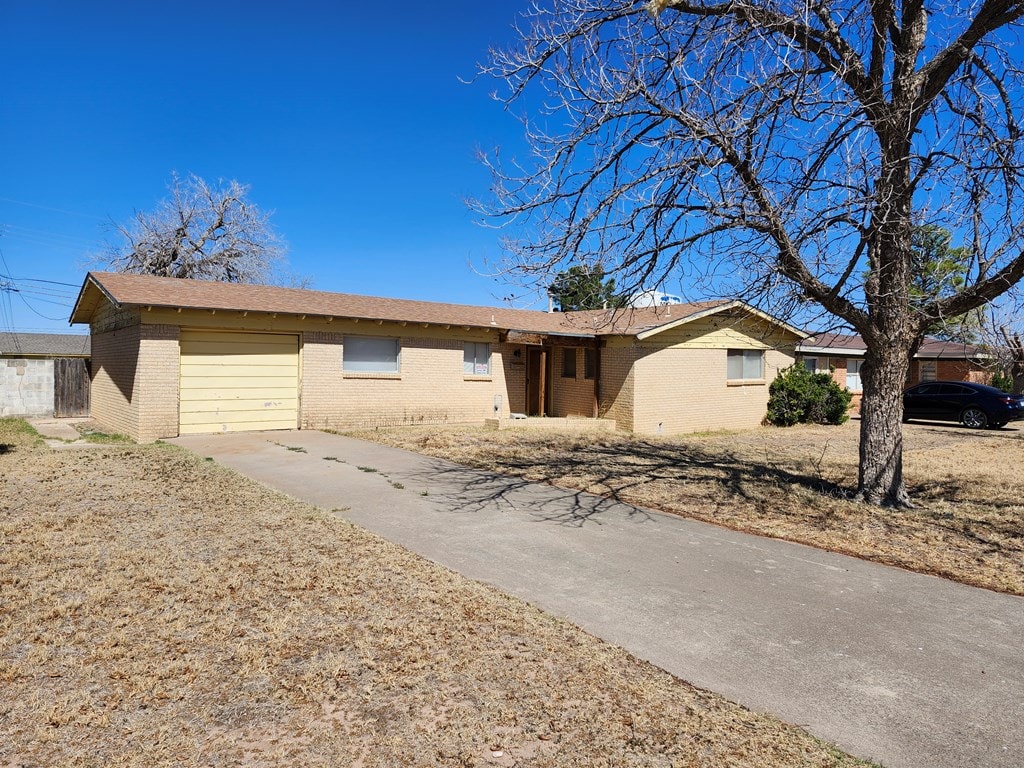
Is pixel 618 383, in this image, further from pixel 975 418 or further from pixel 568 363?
pixel 975 418

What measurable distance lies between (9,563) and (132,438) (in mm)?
9385

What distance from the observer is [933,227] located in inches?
311

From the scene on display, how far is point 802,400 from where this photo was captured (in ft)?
71.1

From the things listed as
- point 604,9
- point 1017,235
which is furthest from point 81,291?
point 1017,235

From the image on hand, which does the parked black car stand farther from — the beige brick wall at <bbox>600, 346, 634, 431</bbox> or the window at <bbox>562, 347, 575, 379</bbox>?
the window at <bbox>562, 347, 575, 379</bbox>

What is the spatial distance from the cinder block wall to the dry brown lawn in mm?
10617

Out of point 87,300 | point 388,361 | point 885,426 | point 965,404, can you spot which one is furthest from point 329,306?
point 965,404

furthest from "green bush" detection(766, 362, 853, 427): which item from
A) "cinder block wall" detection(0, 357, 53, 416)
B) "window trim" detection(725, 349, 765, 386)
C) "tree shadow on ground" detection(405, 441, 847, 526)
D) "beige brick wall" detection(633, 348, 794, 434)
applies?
"cinder block wall" detection(0, 357, 53, 416)

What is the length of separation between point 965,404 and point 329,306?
21.6m

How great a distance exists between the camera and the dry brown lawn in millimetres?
6840

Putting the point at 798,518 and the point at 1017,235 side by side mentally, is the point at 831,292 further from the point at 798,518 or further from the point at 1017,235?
the point at 798,518

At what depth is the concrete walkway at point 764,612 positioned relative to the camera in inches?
137

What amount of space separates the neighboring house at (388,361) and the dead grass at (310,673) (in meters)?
8.37

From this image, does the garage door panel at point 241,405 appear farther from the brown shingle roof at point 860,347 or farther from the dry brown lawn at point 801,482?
the brown shingle roof at point 860,347
